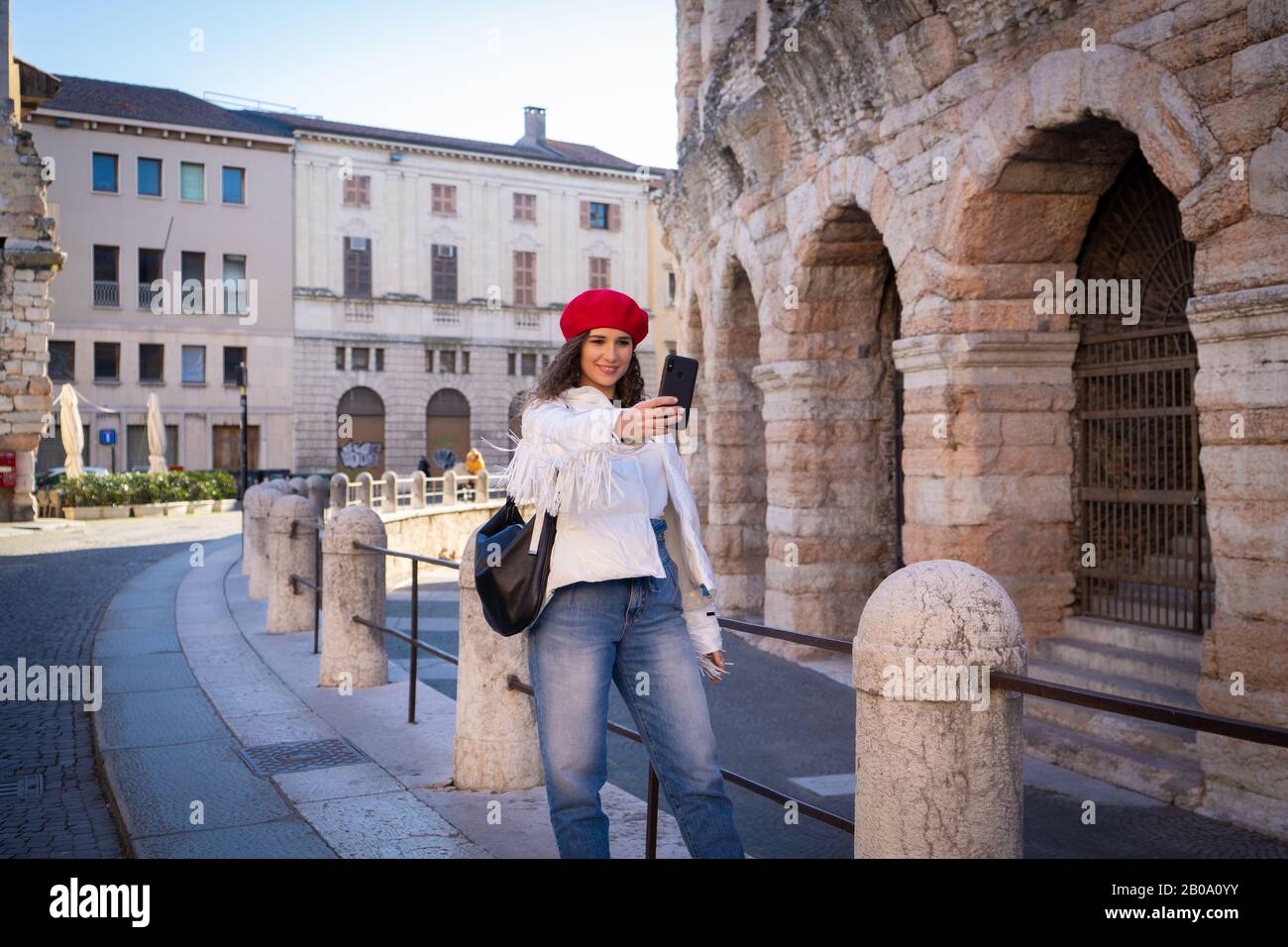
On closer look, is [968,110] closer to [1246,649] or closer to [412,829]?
[1246,649]

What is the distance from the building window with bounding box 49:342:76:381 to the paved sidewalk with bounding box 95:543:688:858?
120 ft

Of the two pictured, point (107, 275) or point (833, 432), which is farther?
point (107, 275)

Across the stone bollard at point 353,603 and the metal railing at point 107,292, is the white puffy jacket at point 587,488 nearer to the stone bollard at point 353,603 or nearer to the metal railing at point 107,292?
the stone bollard at point 353,603

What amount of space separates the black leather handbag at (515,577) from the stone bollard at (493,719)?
2176mm

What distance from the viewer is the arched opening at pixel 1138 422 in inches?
312

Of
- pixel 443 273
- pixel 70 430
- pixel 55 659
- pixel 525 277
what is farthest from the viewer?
pixel 525 277

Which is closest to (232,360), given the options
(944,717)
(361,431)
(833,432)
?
(361,431)

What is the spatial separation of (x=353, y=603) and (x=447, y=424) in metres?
40.6

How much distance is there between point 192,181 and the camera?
45.0m

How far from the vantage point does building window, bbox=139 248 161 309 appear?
145ft

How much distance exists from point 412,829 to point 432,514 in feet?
59.4

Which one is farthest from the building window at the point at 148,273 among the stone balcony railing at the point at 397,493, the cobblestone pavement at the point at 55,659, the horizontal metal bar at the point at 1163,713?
the horizontal metal bar at the point at 1163,713

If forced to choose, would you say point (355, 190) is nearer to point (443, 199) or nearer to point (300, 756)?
point (443, 199)
